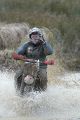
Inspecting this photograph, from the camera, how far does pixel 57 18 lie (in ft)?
81.6

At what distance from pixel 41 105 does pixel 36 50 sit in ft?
4.14

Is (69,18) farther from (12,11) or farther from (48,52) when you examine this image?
(48,52)

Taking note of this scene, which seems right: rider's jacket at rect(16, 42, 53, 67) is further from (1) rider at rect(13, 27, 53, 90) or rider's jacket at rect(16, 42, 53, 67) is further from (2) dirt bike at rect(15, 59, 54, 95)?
(2) dirt bike at rect(15, 59, 54, 95)

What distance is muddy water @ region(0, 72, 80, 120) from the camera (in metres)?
12.2

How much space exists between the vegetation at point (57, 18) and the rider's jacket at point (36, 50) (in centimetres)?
687

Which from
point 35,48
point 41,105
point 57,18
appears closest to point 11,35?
point 57,18

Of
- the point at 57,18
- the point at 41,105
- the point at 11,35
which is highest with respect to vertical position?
the point at 57,18

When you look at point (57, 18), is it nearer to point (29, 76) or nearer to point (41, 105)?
point (41, 105)

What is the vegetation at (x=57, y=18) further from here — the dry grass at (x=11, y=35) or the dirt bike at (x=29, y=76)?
the dirt bike at (x=29, y=76)

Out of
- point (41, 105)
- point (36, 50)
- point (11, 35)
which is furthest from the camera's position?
point (11, 35)

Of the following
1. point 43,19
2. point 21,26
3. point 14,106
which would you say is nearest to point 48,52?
point 14,106

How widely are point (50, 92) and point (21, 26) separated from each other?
29.2 ft

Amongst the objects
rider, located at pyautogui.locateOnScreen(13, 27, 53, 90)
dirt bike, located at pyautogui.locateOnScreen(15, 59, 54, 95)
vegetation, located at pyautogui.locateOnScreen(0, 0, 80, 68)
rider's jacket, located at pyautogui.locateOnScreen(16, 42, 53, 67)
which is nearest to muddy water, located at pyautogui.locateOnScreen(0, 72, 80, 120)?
dirt bike, located at pyautogui.locateOnScreen(15, 59, 54, 95)

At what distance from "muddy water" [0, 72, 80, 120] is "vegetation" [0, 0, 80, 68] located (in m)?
6.33
